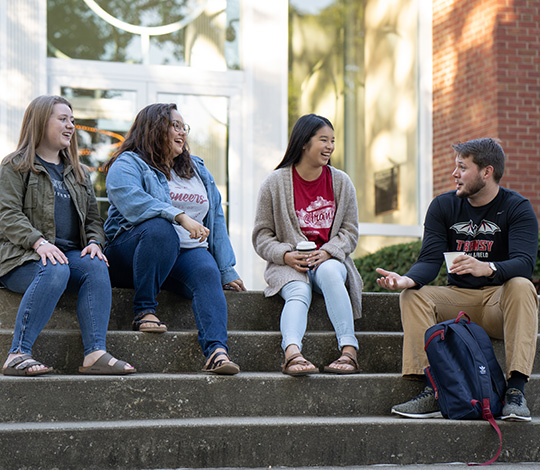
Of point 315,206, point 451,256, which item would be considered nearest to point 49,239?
point 315,206

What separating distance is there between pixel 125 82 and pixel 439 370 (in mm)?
5417

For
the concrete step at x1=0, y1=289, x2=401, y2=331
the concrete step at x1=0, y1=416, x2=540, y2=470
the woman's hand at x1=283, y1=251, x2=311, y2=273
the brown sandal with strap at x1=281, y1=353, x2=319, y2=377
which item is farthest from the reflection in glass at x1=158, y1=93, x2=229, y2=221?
the concrete step at x1=0, y1=416, x2=540, y2=470

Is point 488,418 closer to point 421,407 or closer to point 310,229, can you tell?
point 421,407

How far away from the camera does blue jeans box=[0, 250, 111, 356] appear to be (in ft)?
12.7

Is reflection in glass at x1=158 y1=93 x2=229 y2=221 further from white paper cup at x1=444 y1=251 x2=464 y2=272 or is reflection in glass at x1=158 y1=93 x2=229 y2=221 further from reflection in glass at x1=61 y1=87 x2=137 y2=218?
white paper cup at x1=444 y1=251 x2=464 y2=272

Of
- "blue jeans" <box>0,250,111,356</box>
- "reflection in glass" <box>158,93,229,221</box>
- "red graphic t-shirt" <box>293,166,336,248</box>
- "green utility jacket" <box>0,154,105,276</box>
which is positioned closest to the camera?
"blue jeans" <box>0,250,111,356</box>

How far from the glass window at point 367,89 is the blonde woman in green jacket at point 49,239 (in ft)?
15.5

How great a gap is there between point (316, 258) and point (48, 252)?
1502mm

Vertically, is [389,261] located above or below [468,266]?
below

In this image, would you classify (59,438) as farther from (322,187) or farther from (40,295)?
(322,187)

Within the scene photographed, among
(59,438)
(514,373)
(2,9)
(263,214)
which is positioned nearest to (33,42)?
(2,9)

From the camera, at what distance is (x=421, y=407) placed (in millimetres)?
3984

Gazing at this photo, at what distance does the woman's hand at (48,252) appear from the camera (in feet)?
13.2

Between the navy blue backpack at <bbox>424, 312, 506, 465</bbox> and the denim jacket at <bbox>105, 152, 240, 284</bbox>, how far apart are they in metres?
1.43
